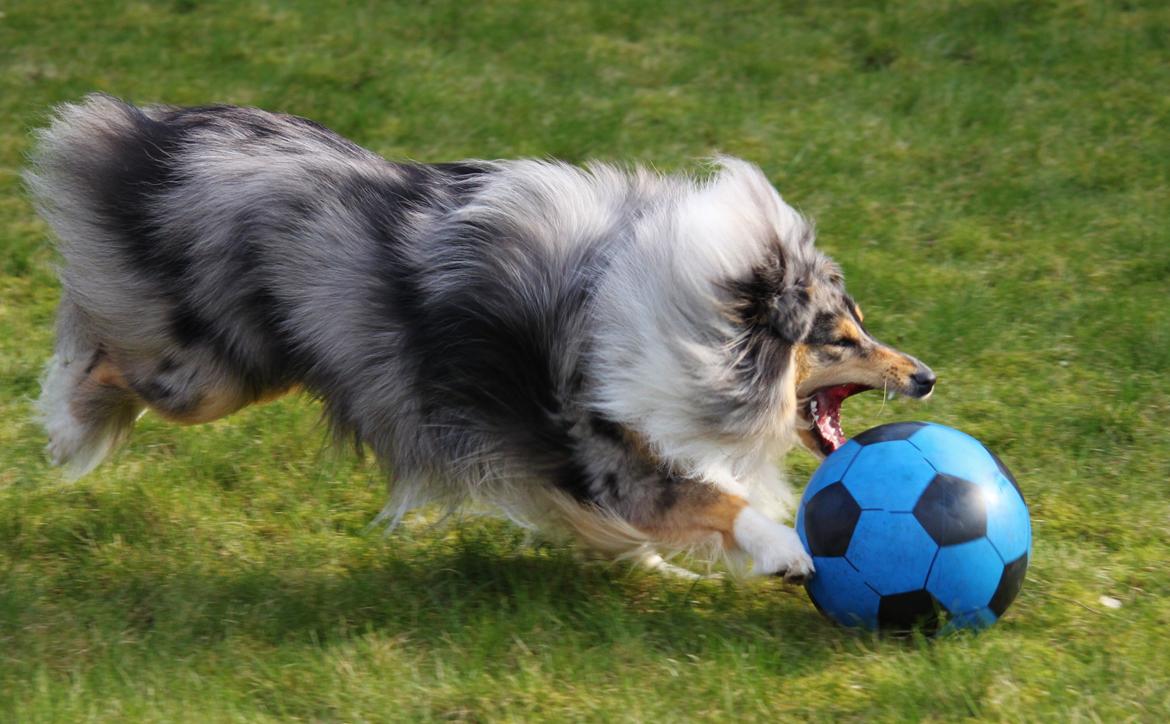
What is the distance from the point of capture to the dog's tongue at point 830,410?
4.30 metres

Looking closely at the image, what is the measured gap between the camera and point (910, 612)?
12.4 feet

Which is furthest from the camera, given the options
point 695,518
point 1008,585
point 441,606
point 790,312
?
point 441,606

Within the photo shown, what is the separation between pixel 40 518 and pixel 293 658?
1436 mm

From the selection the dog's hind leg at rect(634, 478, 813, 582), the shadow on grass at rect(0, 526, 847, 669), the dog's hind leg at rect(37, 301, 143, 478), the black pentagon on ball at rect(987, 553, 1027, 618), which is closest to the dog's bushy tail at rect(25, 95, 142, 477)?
the dog's hind leg at rect(37, 301, 143, 478)

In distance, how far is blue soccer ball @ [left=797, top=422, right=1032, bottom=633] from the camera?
12.1ft

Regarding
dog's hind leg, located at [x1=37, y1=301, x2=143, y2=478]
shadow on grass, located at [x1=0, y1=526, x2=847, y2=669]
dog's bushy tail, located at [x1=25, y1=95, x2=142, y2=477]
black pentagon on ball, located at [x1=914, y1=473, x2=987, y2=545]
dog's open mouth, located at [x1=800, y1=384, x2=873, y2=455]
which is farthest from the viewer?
dog's hind leg, located at [x1=37, y1=301, x2=143, y2=478]

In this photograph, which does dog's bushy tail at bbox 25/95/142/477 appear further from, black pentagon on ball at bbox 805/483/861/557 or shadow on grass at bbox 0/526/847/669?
black pentagon on ball at bbox 805/483/861/557

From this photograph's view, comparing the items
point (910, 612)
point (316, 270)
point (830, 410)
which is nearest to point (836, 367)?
point (830, 410)

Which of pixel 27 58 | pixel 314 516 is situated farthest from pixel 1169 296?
pixel 27 58

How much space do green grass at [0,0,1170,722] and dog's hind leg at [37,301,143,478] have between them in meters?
0.22

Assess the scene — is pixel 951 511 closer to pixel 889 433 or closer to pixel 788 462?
pixel 889 433

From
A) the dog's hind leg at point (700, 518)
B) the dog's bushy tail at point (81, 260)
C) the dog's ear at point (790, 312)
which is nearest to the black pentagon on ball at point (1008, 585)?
the dog's hind leg at point (700, 518)

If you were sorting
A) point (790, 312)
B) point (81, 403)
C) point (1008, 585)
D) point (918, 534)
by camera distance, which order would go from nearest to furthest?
point (918, 534), point (1008, 585), point (790, 312), point (81, 403)

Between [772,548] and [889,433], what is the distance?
19.2 inches
